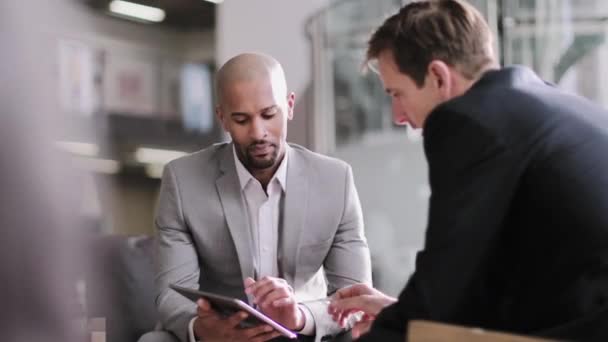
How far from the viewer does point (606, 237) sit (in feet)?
4.62

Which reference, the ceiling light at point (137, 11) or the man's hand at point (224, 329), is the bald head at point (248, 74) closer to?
the man's hand at point (224, 329)

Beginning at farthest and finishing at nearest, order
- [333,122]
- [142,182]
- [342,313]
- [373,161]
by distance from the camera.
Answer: [373,161] → [333,122] → [142,182] → [342,313]

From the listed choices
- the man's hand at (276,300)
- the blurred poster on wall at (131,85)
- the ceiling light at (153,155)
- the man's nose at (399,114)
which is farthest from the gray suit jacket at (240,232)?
the ceiling light at (153,155)

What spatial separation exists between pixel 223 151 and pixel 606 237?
1.24 meters

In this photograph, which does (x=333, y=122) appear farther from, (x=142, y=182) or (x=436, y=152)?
(x=436, y=152)

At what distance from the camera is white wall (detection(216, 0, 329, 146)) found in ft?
17.3

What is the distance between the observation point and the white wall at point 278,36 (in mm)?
5270

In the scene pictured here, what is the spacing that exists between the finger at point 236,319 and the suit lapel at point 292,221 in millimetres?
348

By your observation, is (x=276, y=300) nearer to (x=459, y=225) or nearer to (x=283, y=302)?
(x=283, y=302)

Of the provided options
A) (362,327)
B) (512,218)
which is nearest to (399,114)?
(512,218)

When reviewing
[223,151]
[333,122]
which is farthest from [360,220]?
[333,122]

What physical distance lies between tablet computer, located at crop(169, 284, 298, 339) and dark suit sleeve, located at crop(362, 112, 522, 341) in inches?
16.5

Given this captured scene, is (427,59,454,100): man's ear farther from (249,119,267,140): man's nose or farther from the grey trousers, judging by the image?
the grey trousers

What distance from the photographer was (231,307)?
1.82 m
